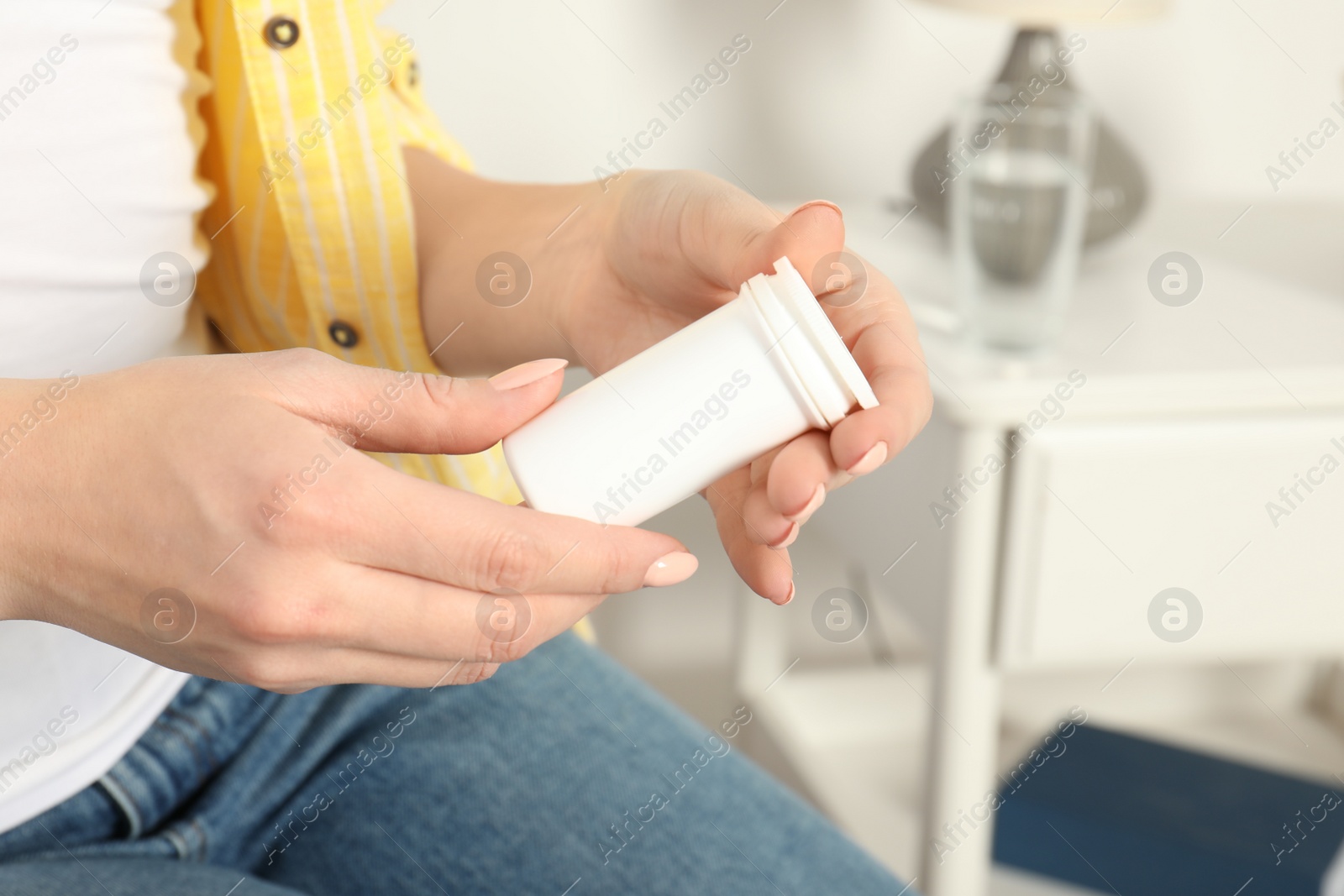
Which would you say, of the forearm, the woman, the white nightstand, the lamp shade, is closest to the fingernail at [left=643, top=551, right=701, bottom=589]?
the woman

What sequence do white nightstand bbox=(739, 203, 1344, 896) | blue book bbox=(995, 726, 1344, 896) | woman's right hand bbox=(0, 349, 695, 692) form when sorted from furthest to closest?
blue book bbox=(995, 726, 1344, 896) < white nightstand bbox=(739, 203, 1344, 896) < woman's right hand bbox=(0, 349, 695, 692)

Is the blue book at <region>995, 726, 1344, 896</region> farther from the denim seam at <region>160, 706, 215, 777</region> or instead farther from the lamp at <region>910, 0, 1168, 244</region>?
the denim seam at <region>160, 706, 215, 777</region>

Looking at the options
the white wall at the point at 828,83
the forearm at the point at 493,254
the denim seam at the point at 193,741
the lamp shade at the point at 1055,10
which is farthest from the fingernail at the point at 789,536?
the white wall at the point at 828,83

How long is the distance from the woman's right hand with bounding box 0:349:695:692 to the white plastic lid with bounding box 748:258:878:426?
0.25 ft

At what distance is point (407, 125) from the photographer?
0.54 metres

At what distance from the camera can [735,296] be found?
40 cm

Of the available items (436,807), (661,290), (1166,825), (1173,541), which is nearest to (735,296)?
(661,290)

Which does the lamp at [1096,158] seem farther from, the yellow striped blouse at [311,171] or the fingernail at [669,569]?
the fingernail at [669,569]

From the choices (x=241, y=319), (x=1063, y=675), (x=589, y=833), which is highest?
(x=241, y=319)

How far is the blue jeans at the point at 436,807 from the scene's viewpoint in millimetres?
425

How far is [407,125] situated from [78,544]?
31 cm

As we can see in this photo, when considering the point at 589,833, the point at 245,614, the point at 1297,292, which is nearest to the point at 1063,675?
the point at 1297,292

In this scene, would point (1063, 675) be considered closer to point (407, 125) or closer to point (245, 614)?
point (407, 125)

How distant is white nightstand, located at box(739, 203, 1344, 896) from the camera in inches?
23.8
